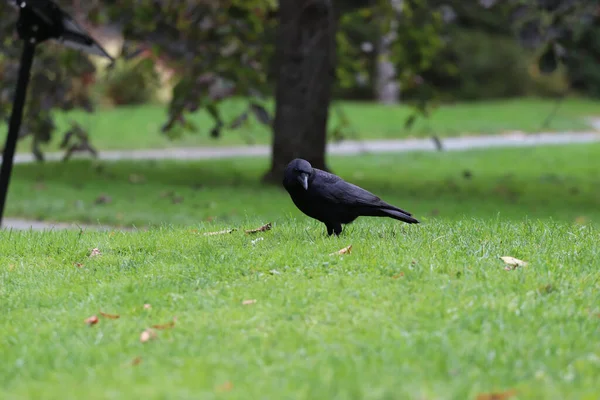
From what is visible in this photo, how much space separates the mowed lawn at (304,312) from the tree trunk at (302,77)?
20.3ft

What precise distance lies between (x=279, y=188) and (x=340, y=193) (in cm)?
764

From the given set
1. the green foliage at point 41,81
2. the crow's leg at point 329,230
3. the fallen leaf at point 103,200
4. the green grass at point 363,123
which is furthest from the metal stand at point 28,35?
the green grass at point 363,123

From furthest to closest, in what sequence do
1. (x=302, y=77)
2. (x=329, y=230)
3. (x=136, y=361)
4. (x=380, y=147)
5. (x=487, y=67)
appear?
(x=487, y=67) → (x=380, y=147) → (x=302, y=77) → (x=329, y=230) → (x=136, y=361)

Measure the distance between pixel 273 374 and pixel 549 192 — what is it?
11.2 metres

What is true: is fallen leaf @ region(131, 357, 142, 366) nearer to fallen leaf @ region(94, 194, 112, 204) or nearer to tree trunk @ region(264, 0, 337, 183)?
fallen leaf @ region(94, 194, 112, 204)

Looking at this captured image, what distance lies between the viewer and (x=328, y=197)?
635 cm

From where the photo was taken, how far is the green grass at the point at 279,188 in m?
12.0

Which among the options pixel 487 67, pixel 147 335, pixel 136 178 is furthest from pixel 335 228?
pixel 487 67

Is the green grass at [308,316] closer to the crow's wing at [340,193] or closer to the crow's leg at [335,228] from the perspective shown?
the crow's leg at [335,228]

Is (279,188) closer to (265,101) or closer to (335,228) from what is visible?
(265,101)

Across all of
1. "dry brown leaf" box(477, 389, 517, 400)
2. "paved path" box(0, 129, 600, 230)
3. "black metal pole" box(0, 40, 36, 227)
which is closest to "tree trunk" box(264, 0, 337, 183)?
"paved path" box(0, 129, 600, 230)

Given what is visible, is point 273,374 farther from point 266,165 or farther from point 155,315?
point 266,165

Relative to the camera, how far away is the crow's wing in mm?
6359

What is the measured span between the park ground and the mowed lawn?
12 millimetres
